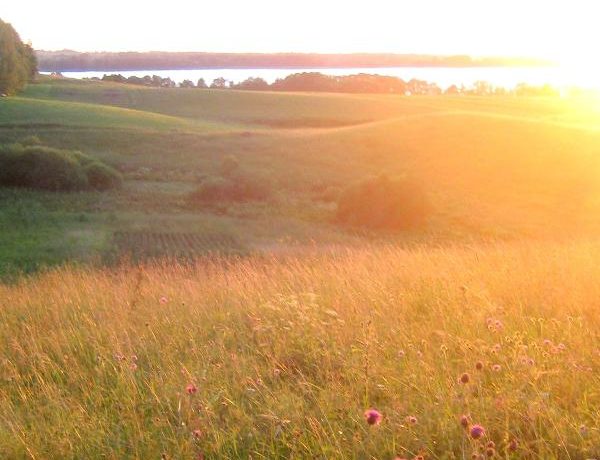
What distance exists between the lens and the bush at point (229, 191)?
40281mm

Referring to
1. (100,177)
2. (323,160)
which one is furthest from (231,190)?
(323,160)

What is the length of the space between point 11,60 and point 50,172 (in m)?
21.9

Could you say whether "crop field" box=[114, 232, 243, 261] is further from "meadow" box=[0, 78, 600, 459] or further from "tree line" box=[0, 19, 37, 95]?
"tree line" box=[0, 19, 37, 95]

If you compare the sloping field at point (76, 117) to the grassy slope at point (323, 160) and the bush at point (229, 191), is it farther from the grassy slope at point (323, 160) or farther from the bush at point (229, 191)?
the bush at point (229, 191)

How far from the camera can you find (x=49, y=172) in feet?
135

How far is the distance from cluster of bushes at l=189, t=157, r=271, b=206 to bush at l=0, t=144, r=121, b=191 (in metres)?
5.49

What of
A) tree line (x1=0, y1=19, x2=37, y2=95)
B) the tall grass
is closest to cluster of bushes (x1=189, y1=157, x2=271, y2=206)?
tree line (x1=0, y1=19, x2=37, y2=95)

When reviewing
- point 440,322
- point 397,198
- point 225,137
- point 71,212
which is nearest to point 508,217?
point 397,198

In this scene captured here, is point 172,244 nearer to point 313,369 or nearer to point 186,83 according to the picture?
point 313,369

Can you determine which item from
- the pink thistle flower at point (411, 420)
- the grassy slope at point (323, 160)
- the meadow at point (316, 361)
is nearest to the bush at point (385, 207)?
the grassy slope at point (323, 160)

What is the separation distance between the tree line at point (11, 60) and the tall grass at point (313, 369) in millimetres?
55999

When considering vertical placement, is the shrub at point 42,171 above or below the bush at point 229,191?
above

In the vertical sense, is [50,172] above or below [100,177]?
above

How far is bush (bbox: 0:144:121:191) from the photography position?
41.3m
